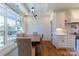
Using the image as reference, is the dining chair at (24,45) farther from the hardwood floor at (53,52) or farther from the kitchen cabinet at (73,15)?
the kitchen cabinet at (73,15)

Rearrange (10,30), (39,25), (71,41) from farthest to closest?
1. (39,25)
2. (10,30)
3. (71,41)

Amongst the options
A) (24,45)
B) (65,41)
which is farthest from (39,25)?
(24,45)

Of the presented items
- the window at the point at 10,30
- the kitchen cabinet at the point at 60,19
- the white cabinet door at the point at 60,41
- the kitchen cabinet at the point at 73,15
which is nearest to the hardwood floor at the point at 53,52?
the white cabinet door at the point at 60,41

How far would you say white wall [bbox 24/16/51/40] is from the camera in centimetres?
1342

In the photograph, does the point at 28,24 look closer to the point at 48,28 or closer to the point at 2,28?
the point at 48,28

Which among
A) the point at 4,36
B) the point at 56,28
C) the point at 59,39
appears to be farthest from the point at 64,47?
the point at 4,36

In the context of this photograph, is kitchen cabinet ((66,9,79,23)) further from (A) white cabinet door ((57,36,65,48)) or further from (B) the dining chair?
(B) the dining chair

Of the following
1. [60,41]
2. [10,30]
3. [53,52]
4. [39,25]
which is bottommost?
[53,52]

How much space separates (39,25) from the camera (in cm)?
1353

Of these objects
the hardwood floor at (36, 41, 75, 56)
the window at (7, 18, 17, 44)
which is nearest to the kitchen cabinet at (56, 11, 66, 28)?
the hardwood floor at (36, 41, 75, 56)

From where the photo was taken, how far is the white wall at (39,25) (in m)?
13.4

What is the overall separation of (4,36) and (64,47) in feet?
11.7

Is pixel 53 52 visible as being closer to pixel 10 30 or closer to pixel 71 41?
pixel 71 41

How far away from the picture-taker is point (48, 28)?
43.9ft
